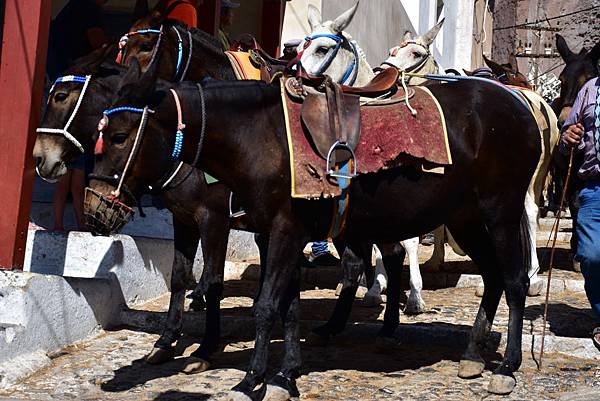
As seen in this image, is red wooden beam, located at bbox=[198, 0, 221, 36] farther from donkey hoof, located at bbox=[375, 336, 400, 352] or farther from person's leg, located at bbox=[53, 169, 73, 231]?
donkey hoof, located at bbox=[375, 336, 400, 352]

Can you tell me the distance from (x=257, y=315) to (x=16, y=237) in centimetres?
233

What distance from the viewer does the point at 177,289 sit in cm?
671

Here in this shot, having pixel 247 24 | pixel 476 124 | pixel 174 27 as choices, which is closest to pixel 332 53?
pixel 174 27

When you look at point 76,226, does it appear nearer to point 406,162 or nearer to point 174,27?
point 174,27

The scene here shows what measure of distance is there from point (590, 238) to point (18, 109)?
418 centimetres

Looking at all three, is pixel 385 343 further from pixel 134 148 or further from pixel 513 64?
pixel 513 64

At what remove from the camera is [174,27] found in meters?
6.91

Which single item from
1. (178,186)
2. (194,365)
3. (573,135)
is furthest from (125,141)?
(573,135)

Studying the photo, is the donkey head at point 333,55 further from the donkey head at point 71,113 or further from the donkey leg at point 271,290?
the donkey leg at point 271,290

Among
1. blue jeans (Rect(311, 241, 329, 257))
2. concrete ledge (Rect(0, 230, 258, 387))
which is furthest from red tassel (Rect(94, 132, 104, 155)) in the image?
blue jeans (Rect(311, 241, 329, 257))

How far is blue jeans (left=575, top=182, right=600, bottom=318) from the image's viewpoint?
20.2 ft

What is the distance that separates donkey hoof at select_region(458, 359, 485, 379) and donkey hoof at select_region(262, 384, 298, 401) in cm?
124

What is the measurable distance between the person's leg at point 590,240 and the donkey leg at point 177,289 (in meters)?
2.80

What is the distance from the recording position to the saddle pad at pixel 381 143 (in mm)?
5176
